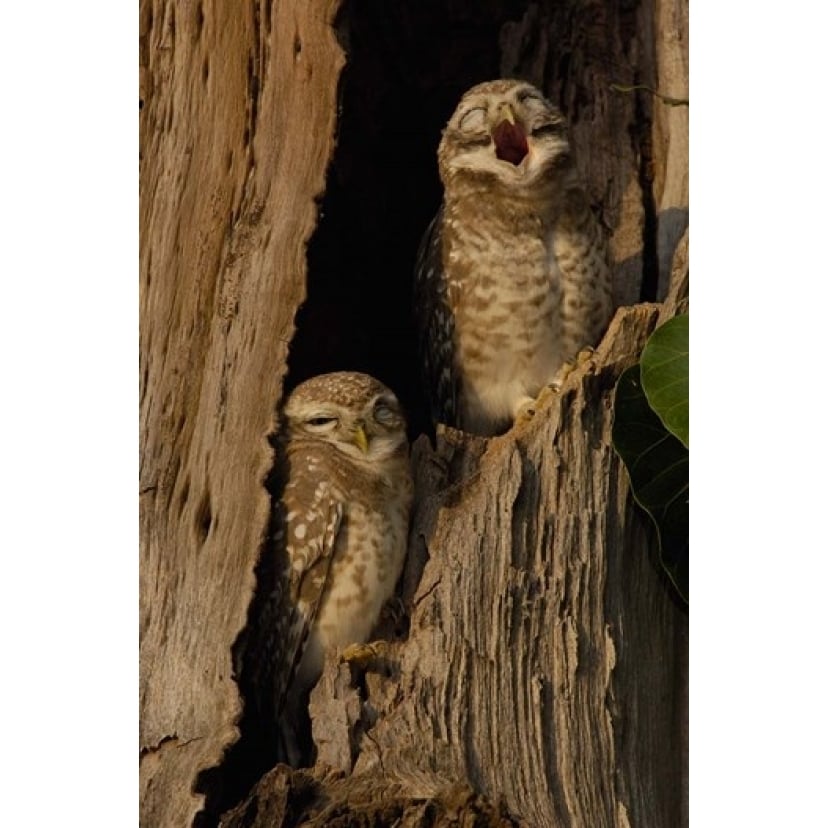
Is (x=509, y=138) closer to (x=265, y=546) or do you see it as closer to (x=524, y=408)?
(x=524, y=408)

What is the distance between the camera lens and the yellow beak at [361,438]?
127 inches

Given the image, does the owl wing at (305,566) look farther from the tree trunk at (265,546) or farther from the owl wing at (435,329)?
the owl wing at (435,329)

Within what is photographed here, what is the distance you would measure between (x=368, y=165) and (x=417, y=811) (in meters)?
1.56

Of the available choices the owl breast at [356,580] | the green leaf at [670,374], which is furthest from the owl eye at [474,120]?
the owl breast at [356,580]

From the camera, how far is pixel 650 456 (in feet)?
9.94

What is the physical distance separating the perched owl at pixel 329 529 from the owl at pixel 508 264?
9.2 inches

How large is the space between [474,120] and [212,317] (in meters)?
0.75

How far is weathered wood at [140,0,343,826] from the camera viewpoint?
2.97 meters

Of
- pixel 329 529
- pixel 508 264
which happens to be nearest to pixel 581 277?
pixel 508 264

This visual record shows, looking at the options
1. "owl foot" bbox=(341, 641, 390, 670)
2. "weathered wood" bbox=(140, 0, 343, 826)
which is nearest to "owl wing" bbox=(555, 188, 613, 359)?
"weathered wood" bbox=(140, 0, 343, 826)

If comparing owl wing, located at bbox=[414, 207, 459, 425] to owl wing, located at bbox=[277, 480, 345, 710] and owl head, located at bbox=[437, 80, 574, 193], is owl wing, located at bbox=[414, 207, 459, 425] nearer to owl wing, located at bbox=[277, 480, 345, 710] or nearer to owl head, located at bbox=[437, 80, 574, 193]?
owl head, located at bbox=[437, 80, 574, 193]

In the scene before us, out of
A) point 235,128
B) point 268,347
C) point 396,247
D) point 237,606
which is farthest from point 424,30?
point 237,606

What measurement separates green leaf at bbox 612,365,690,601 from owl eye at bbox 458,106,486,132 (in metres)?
0.71

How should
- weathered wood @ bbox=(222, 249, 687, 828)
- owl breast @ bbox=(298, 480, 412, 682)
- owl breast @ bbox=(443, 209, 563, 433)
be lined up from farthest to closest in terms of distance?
1. owl breast @ bbox=(443, 209, 563, 433)
2. owl breast @ bbox=(298, 480, 412, 682)
3. weathered wood @ bbox=(222, 249, 687, 828)
